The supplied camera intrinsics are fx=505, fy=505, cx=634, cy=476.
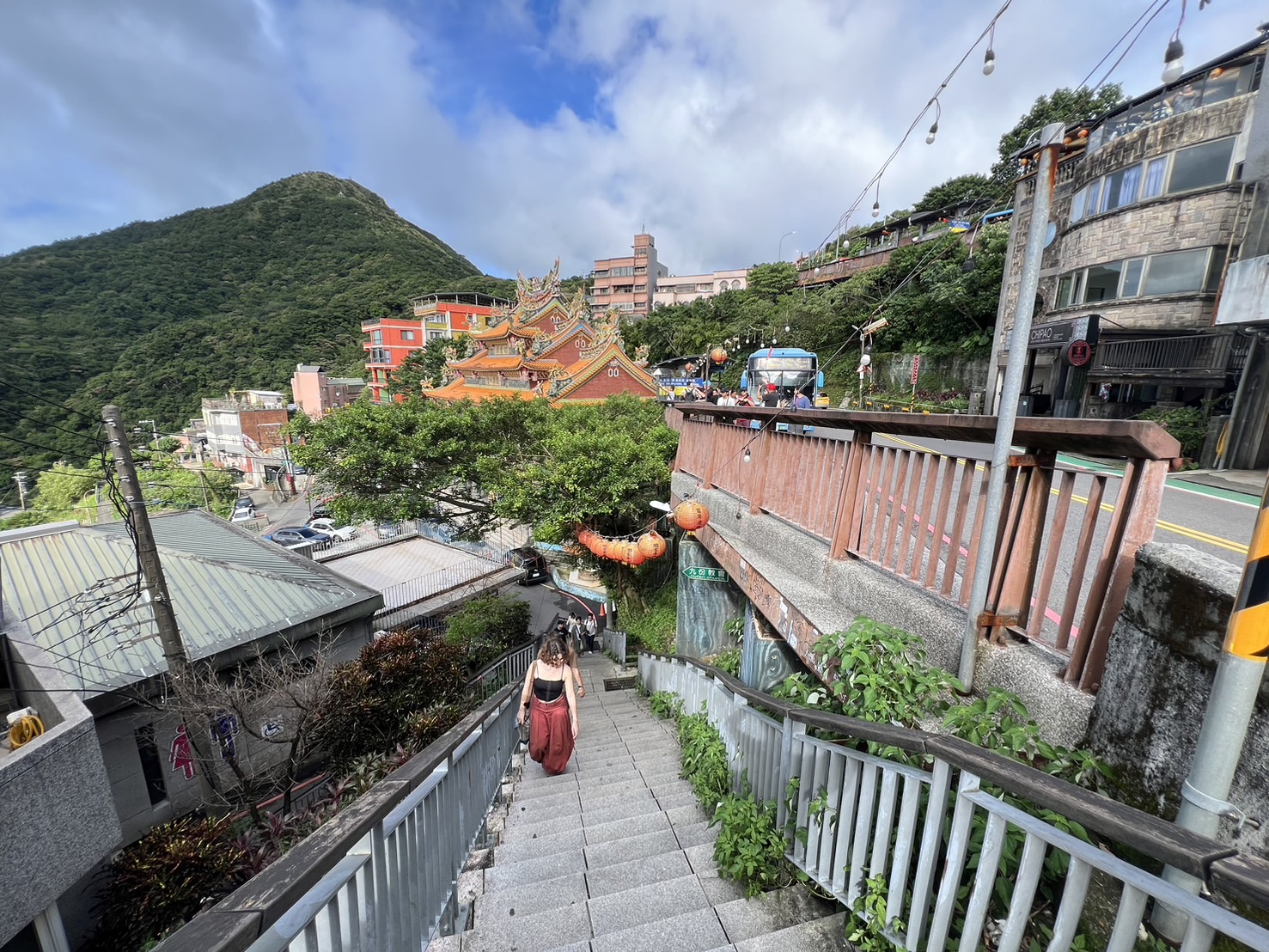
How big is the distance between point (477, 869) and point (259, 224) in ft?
427

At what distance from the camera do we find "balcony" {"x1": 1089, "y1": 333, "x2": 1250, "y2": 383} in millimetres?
12609

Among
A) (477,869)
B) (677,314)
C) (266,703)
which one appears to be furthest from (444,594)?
(677,314)

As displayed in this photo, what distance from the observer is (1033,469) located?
2.28 m

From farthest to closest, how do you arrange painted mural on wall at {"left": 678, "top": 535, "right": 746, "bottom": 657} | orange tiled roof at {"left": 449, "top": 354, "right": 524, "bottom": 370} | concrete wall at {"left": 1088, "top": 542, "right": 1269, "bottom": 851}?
orange tiled roof at {"left": 449, "top": 354, "right": 524, "bottom": 370} < painted mural on wall at {"left": 678, "top": 535, "right": 746, "bottom": 657} < concrete wall at {"left": 1088, "top": 542, "right": 1269, "bottom": 851}

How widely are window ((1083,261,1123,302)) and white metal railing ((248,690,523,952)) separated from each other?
20988 millimetres

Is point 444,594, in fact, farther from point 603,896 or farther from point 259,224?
point 259,224

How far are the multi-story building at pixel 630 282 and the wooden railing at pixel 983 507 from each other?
214 feet

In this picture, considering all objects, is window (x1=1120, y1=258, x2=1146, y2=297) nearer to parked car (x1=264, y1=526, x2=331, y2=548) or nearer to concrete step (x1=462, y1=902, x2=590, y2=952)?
concrete step (x1=462, y1=902, x2=590, y2=952)

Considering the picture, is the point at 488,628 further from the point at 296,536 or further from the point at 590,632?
the point at 296,536

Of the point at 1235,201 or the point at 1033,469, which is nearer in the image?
the point at 1033,469

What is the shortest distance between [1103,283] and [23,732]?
24759 millimetres

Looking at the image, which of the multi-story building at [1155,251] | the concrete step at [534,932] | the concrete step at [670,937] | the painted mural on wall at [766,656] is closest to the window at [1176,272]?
the multi-story building at [1155,251]

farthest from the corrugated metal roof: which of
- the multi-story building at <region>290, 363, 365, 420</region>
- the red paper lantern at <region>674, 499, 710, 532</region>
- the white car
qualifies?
the multi-story building at <region>290, 363, 365, 420</region>

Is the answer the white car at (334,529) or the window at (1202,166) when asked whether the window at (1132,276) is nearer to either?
the window at (1202,166)
